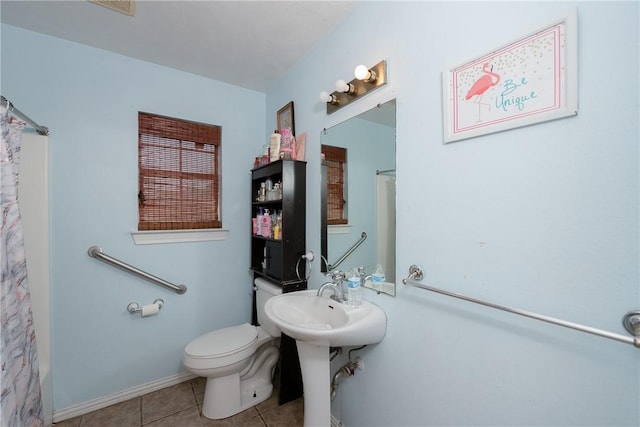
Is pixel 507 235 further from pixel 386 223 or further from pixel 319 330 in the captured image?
pixel 319 330

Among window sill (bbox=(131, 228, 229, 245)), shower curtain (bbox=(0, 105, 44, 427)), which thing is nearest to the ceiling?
shower curtain (bbox=(0, 105, 44, 427))

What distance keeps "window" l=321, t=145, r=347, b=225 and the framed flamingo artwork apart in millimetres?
626

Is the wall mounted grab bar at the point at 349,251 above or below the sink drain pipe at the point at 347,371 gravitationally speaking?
above

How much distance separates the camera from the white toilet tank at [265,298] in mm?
1670

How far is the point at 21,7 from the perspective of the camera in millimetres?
1312

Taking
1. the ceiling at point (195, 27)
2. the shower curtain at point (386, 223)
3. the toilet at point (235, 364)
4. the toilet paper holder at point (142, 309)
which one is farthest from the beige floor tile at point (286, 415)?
the ceiling at point (195, 27)

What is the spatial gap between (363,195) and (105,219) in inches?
63.2

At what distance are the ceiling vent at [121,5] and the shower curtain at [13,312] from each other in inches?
26.3

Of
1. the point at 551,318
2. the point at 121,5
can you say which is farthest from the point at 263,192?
the point at 551,318

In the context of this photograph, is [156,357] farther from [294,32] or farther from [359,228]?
[294,32]

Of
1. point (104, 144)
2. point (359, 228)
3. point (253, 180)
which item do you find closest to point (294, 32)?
point (253, 180)

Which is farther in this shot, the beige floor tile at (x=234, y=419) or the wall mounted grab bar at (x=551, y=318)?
the beige floor tile at (x=234, y=419)

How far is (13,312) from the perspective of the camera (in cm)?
111

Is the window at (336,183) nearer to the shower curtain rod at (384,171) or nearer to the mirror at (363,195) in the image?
the mirror at (363,195)
